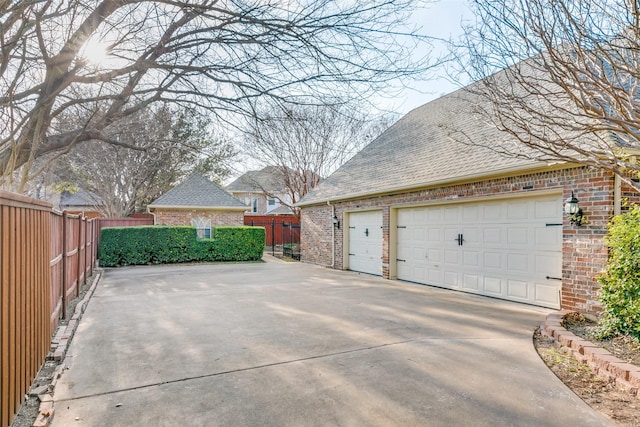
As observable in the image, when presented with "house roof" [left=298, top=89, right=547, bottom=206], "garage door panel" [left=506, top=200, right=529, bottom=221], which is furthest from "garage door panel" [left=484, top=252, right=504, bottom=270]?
"house roof" [left=298, top=89, right=547, bottom=206]

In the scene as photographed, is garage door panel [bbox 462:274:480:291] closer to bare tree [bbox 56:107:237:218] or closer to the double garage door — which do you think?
the double garage door

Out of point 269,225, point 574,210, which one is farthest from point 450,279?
point 269,225

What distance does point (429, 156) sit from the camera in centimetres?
1000

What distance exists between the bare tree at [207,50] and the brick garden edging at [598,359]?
371 centimetres

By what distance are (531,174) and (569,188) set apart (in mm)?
716

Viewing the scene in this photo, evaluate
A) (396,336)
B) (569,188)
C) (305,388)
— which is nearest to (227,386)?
(305,388)

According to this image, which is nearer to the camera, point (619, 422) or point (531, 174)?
point (619, 422)

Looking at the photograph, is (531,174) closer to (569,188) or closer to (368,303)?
(569,188)

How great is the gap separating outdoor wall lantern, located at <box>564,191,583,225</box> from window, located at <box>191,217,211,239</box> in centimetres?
1542

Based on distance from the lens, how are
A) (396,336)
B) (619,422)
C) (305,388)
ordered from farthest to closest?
1. (396,336)
2. (305,388)
3. (619,422)

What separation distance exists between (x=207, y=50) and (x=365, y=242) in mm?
7588

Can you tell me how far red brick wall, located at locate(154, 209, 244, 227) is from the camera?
1822cm

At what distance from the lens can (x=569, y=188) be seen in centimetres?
620

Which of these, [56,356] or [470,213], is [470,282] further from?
[56,356]
